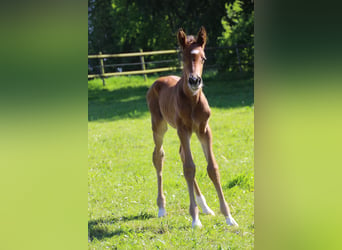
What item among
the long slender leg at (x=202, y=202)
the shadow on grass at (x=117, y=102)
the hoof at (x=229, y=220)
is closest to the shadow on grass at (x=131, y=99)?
the shadow on grass at (x=117, y=102)

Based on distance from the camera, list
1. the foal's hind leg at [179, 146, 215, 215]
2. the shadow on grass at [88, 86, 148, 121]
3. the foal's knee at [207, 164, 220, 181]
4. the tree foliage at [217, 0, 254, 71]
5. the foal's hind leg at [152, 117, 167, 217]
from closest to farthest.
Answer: the foal's knee at [207, 164, 220, 181], the foal's hind leg at [179, 146, 215, 215], the foal's hind leg at [152, 117, 167, 217], the shadow on grass at [88, 86, 148, 121], the tree foliage at [217, 0, 254, 71]

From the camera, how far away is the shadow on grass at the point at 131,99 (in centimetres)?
377

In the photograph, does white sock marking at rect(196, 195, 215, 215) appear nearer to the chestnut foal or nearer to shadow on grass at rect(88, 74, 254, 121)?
the chestnut foal

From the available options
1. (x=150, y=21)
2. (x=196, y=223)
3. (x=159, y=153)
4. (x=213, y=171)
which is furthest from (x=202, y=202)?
(x=150, y=21)

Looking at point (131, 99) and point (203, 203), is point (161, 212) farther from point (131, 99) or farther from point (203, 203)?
point (131, 99)

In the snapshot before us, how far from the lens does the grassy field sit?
3.30 metres

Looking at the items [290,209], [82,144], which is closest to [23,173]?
[82,144]

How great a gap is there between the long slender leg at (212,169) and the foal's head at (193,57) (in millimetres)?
334

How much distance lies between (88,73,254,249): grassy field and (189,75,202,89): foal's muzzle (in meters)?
0.49

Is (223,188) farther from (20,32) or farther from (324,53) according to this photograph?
(20,32)

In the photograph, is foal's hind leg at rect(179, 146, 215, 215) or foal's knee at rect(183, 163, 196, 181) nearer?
foal's knee at rect(183, 163, 196, 181)

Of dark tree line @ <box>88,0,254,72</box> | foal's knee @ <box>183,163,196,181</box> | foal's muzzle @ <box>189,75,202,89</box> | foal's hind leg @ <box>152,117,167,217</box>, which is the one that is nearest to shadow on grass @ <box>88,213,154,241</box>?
foal's hind leg @ <box>152,117,167,217</box>

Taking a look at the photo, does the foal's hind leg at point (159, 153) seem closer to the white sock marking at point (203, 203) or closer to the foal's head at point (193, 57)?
the white sock marking at point (203, 203)

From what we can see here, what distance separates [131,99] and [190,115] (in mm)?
719
